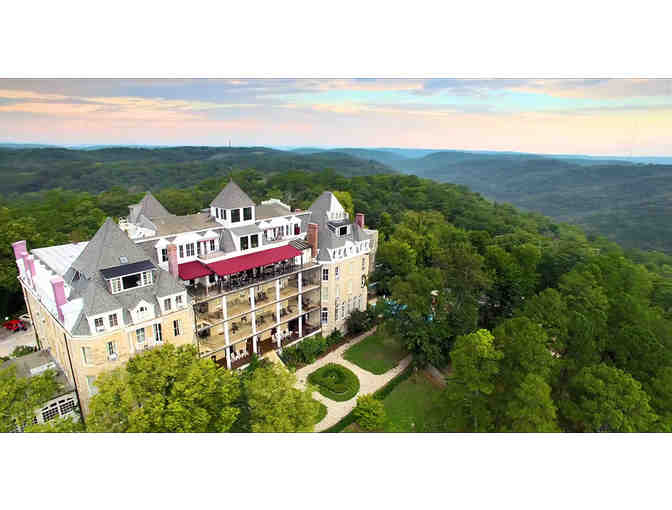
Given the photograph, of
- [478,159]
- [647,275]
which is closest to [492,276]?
[647,275]

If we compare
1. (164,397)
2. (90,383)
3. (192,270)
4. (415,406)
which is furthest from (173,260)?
(415,406)

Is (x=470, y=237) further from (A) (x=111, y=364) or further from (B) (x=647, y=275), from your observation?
(A) (x=111, y=364)

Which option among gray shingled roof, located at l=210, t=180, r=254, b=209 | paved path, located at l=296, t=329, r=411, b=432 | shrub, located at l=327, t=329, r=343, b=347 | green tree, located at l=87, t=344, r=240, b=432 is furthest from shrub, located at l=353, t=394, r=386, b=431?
gray shingled roof, located at l=210, t=180, r=254, b=209

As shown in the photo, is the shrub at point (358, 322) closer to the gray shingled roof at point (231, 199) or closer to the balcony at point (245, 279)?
the balcony at point (245, 279)

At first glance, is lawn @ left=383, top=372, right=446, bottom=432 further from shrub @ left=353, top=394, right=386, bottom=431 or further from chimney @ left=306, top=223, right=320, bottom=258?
chimney @ left=306, top=223, right=320, bottom=258

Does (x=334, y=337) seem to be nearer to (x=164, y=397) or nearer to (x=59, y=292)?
(x=164, y=397)
